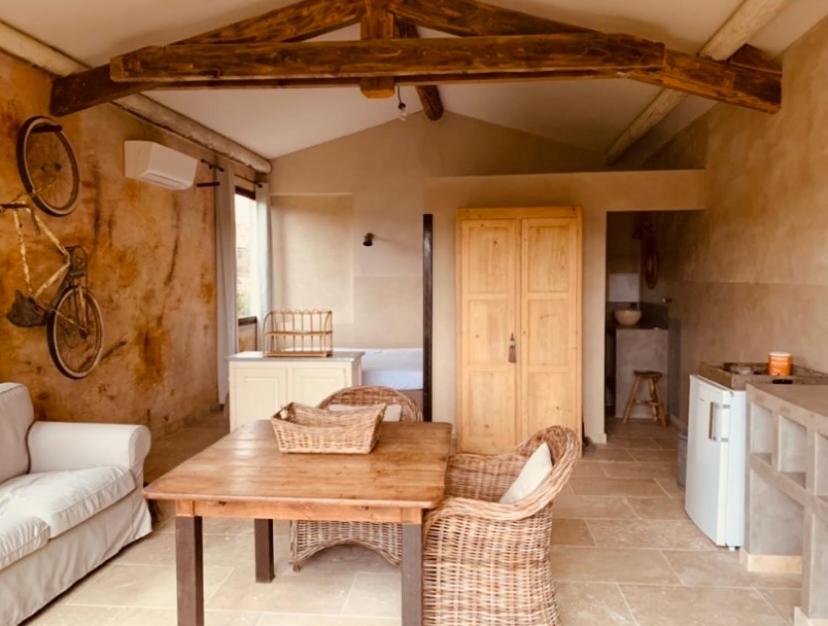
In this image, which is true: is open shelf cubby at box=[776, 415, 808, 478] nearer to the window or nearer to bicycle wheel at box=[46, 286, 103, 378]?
bicycle wheel at box=[46, 286, 103, 378]

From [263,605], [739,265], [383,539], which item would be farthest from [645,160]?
[263,605]

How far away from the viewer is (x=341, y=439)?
235 centimetres

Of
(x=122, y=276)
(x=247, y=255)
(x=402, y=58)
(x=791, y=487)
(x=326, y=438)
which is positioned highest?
(x=402, y=58)

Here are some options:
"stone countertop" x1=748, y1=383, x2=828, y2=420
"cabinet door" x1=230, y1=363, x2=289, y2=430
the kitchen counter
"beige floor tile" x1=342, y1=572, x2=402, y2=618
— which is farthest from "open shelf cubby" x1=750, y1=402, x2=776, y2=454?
"cabinet door" x1=230, y1=363, x2=289, y2=430

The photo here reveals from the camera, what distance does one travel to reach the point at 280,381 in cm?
471

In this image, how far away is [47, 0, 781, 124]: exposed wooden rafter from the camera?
335 cm

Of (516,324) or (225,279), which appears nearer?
(516,324)

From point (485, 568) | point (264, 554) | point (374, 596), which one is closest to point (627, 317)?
point (374, 596)

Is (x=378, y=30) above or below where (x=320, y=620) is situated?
above

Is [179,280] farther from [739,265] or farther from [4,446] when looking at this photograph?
[739,265]

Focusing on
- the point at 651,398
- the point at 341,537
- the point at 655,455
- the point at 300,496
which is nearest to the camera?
the point at 300,496

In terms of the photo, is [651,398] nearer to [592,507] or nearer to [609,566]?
[592,507]

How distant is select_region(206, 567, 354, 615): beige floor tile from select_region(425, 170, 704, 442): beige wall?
249cm

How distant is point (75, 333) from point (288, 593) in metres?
2.66
